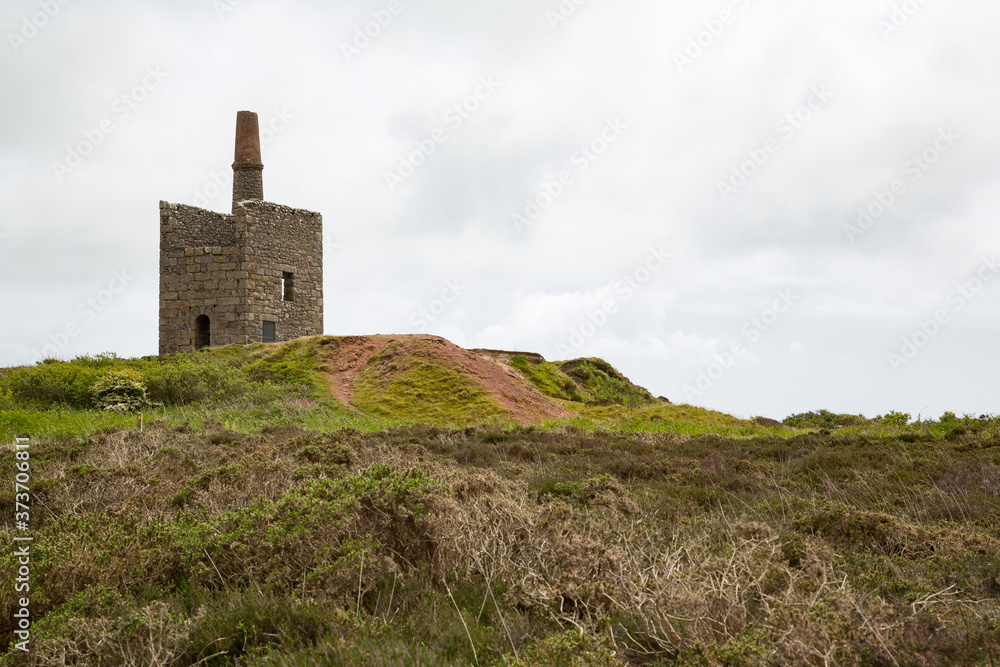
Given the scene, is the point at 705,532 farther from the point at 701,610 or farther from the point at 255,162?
the point at 255,162

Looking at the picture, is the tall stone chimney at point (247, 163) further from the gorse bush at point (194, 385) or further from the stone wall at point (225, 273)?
the gorse bush at point (194, 385)

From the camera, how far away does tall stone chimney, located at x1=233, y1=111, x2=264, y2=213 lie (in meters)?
31.1

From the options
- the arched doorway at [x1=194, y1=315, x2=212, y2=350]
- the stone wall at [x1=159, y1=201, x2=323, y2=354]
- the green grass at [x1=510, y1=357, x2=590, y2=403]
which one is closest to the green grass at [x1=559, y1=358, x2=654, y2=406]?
the green grass at [x1=510, y1=357, x2=590, y2=403]

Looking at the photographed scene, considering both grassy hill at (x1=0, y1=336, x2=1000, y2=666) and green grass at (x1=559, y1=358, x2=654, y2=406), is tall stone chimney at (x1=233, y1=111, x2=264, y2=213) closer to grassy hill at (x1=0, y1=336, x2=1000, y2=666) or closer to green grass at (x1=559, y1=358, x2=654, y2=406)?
green grass at (x1=559, y1=358, x2=654, y2=406)

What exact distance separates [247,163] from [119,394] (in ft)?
51.5

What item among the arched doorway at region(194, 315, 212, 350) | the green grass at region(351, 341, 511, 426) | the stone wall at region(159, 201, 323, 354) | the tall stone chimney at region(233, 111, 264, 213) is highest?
the tall stone chimney at region(233, 111, 264, 213)

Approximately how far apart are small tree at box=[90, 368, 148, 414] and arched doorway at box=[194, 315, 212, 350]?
9.39 m

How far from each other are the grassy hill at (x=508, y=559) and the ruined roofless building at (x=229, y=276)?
18302mm

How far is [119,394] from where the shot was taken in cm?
1819

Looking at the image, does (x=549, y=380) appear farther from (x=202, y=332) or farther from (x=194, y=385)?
(x=202, y=332)

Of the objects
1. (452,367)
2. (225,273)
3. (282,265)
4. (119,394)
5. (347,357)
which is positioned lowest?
(119,394)

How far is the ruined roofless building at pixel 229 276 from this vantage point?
91.4 feet
